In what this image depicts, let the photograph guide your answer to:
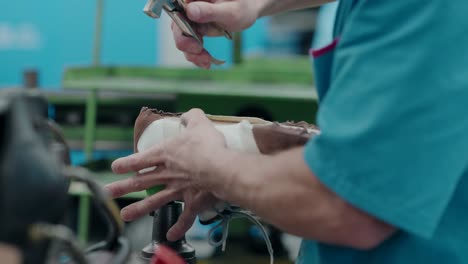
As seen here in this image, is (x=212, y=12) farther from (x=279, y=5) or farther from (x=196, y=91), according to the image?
(x=196, y=91)

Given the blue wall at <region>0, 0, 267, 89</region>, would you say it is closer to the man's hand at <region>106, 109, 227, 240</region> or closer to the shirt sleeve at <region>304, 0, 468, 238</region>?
the man's hand at <region>106, 109, 227, 240</region>

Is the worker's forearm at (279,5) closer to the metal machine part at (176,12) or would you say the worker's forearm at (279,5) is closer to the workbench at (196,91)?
the metal machine part at (176,12)

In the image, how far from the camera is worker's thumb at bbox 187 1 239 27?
105 cm

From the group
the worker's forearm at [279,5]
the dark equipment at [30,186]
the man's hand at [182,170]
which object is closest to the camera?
the dark equipment at [30,186]

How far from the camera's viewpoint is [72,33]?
357 centimetres

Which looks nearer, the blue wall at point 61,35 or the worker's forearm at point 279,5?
the worker's forearm at point 279,5

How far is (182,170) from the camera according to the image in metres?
0.89

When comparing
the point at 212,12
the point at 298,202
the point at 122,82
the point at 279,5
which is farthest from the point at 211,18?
the point at 122,82

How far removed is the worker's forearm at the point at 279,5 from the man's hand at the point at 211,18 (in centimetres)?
2

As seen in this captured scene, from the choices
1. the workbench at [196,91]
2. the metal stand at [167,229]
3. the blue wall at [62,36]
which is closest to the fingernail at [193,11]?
the metal stand at [167,229]

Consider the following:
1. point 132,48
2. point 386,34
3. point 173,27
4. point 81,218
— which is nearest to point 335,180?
point 386,34

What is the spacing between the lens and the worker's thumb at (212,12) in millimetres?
1055

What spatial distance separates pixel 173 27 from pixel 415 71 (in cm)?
50

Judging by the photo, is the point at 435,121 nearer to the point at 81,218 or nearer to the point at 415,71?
the point at 415,71
